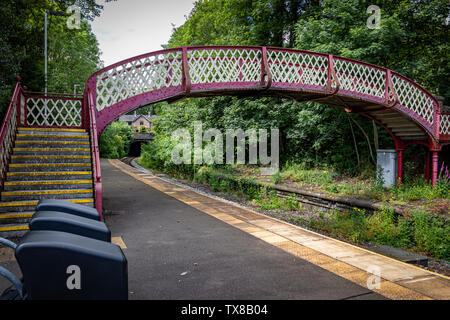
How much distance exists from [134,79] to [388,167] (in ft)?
31.9

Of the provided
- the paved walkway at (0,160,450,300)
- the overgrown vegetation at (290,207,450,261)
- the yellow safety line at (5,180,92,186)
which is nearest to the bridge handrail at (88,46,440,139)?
the yellow safety line at (5,180,92,186)

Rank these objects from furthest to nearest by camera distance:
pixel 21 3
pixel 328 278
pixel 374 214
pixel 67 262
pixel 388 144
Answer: pixel 388 144, pixel 21 3, pixel 374 214, pixel 328 278, pixel 67 262

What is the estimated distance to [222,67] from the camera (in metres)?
9.30

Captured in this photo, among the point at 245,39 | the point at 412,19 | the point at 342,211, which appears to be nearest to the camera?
the point at 342,211

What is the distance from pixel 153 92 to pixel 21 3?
6514 millimetres

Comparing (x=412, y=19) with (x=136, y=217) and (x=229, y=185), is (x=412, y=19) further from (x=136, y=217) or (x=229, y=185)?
(x=136, y=217)

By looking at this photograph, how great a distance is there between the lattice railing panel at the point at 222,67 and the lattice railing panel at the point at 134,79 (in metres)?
0.54

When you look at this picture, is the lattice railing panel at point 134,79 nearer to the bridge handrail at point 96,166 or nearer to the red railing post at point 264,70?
the bridge handrail at point 96,166

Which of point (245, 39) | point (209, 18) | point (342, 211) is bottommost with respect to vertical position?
point (342, 211)

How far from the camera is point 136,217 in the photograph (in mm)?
8180

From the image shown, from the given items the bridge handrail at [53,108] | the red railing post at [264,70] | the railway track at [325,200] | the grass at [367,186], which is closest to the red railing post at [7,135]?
the bridge handrail at [53,108]

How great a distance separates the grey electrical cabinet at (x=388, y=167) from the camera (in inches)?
472

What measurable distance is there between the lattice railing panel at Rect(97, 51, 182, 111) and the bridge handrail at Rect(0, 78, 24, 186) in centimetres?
216
